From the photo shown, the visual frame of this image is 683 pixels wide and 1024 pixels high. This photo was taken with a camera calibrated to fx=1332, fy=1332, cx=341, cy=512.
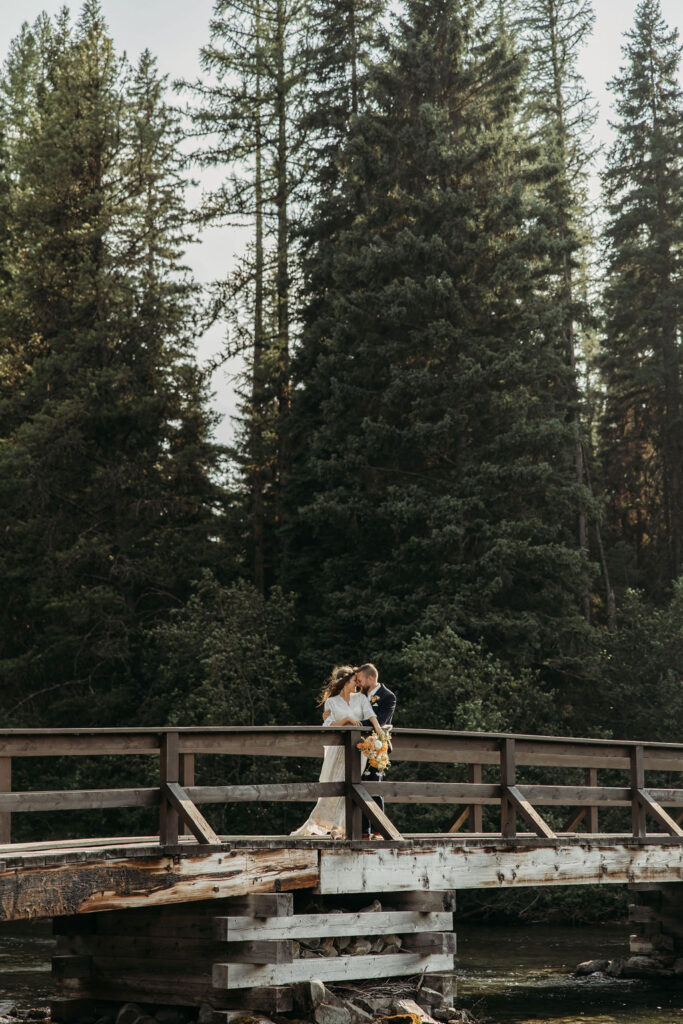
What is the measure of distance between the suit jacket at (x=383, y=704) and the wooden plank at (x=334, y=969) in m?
2.15

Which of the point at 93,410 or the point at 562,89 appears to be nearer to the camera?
the point at 93,410

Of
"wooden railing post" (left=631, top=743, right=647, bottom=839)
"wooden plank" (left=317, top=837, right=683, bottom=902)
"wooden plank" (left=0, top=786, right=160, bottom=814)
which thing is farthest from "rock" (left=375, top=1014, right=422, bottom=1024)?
"wooden railing post" (left=631, top=743, right=647, bottom=839)

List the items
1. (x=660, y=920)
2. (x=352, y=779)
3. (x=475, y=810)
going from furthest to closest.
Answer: (x=660, y=920) < (x=475, y=810) < (x=352, y=779)

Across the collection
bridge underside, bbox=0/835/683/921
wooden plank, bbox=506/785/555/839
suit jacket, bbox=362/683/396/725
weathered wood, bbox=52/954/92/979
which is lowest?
weathered wood, bbox=52/954/92/979

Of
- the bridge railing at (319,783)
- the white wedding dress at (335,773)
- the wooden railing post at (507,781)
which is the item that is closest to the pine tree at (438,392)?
the bridge railing at (319,783)

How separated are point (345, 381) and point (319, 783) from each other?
2186 cm

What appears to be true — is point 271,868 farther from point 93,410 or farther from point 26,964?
point 93,410

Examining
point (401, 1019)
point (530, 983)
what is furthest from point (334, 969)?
point (530, 983)

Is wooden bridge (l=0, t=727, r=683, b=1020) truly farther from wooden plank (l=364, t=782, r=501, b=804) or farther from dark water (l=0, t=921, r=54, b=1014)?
dark water (l=0, t=921, r=54, b=1014)

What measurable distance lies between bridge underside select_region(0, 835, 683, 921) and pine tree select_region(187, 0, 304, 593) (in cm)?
2420

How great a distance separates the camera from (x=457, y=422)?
30.7 meters

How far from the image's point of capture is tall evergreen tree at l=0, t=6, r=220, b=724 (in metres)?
34.3

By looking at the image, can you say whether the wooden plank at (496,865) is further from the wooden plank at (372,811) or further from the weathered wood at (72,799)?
the weathered wood at (72,799)

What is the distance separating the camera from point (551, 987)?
54.6ft
